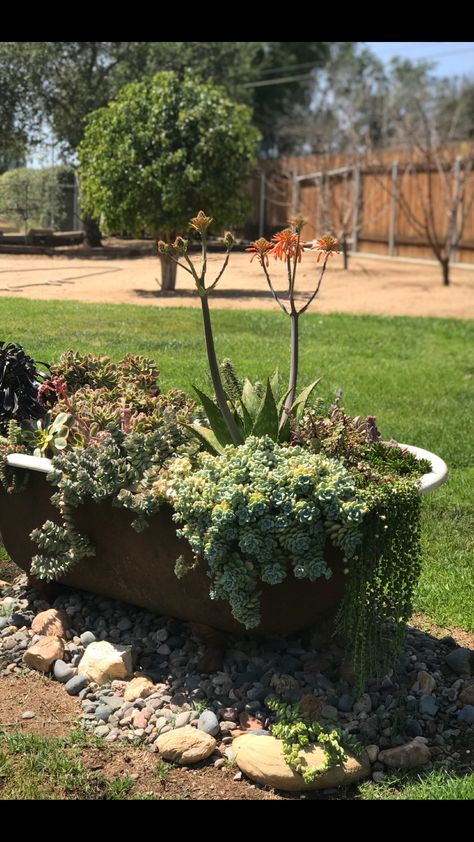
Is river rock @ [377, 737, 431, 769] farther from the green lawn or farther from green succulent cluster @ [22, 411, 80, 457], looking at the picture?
green succulent cluster @ [22, 411, 80, 457]

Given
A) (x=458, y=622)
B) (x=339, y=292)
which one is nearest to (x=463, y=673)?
(x=458, y=622)

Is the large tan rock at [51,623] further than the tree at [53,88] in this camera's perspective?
No

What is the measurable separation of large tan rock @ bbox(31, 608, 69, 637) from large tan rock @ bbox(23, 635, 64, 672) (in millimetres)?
114

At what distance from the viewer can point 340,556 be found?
122 inches

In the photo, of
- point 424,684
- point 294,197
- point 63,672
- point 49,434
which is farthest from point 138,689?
point 294,197

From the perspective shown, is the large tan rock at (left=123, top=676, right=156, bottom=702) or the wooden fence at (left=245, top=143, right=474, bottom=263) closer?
the large tan rock at (left=123, top=676, right=156, bottom=702)

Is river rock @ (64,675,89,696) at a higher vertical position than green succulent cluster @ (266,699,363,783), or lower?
lower

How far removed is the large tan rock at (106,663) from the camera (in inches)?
134

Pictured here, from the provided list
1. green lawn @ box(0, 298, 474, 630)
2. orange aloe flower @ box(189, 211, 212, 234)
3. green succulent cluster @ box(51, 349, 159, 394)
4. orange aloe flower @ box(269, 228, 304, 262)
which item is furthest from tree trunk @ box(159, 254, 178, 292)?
orange aloe flower @ box(189, 211, 212, 234)

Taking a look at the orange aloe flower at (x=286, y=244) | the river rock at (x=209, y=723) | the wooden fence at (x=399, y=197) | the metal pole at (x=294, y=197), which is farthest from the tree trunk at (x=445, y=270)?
the river rock at (x=209, y=723)

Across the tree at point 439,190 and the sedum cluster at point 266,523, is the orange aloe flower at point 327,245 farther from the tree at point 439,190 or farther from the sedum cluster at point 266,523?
the tree at point 439,190

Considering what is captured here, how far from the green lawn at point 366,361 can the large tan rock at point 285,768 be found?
113cm

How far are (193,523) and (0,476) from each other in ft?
3.16

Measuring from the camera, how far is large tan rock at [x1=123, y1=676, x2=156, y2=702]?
130 inches
